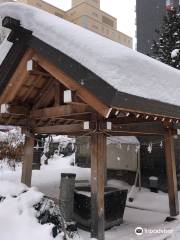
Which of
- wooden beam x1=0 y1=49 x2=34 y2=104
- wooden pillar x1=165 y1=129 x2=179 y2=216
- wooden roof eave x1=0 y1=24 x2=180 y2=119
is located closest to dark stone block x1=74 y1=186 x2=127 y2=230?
wooden pillar x1=165 y1=129 x2=179 y2=216

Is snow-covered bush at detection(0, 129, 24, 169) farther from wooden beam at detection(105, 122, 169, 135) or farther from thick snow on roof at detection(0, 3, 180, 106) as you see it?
thick snow on roof at detection(0, 3, 180, 106)

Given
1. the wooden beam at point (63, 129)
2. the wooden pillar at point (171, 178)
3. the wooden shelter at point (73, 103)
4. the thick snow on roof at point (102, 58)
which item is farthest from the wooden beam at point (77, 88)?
the wooden pillar at point (171, 178)

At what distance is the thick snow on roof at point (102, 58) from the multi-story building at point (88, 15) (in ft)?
169

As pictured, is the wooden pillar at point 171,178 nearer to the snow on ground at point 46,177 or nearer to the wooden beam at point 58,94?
the wooden beam at point 58,94

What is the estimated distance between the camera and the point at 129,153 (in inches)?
508

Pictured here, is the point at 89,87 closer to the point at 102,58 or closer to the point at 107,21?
the point at 102,58

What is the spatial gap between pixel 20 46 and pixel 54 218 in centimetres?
376

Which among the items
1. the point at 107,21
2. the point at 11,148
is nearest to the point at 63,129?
the point at 11,148

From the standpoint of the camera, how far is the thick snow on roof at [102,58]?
534cm

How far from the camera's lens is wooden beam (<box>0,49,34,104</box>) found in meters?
6.64

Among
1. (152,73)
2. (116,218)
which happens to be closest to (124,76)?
(152,73)

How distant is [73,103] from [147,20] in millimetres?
33138

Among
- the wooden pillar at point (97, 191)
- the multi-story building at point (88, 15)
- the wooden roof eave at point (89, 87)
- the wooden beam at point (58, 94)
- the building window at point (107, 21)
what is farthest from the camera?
the building window at point (107, 21)

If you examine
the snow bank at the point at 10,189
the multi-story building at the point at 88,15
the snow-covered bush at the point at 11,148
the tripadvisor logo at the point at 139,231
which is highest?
the multi-story building at the point at 88,15
